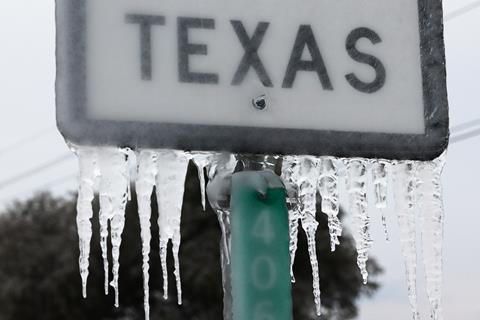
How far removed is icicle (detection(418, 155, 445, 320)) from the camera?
57.1 inches

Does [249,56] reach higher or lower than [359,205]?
higher

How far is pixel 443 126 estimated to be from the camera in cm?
Result: 129

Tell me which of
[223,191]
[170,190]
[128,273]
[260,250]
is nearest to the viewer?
[260,250]

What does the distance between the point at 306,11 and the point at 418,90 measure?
0.18 metres

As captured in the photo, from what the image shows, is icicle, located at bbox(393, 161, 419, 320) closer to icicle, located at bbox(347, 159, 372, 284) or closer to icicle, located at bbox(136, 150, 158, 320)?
icicle, located at bbox(347, 159, 372, 284)

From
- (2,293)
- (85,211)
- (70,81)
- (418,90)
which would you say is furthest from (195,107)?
(2,293)

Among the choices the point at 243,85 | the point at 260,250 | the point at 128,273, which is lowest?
the point at 128,273

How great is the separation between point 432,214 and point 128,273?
53.0 ft

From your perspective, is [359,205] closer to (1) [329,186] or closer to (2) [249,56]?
(1) [329,186]

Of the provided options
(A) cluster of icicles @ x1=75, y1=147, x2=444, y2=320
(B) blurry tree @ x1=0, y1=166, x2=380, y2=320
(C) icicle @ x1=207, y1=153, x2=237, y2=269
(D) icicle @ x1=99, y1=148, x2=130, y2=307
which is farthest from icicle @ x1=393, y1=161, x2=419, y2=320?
(B) blurry tree @ x1=0, y1=166, x2=380, y2=320

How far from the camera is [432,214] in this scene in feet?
4.86

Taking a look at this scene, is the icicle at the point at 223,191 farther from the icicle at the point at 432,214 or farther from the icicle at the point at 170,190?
the icicle at the point at 432,214

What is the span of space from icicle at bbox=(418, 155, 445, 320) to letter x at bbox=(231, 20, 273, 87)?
1.00 feet

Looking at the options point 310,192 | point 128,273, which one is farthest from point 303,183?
point 128,273
